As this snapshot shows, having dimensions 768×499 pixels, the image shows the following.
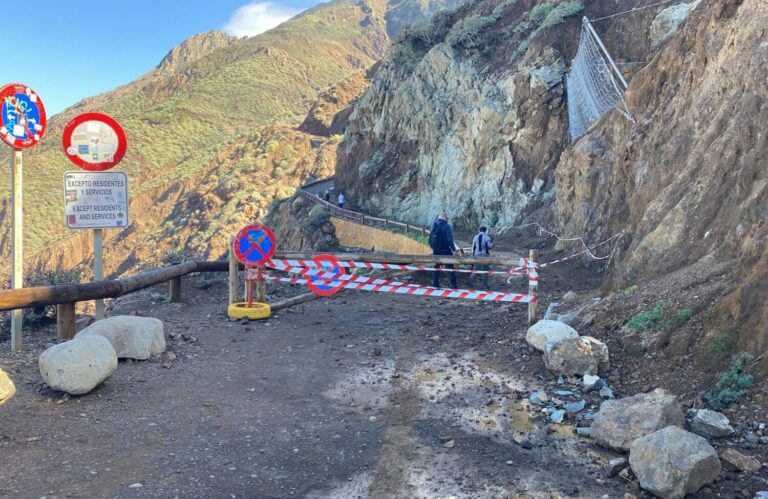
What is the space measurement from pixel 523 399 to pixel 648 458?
1857 mm

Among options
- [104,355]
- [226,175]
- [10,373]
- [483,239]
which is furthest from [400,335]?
[226,175]

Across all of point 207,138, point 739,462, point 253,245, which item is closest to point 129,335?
point 253,245

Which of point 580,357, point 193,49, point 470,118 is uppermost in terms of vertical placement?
point 193,49

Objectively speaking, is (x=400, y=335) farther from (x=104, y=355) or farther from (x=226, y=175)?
(x=226, y=175)

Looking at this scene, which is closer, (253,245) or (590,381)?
(590,381)

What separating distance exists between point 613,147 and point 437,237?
6202 millimetres

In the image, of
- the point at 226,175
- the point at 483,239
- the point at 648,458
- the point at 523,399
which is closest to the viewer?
the point at 648,458

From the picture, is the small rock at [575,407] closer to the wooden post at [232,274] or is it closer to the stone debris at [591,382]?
the stone debris at [591,382]

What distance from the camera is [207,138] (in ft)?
295

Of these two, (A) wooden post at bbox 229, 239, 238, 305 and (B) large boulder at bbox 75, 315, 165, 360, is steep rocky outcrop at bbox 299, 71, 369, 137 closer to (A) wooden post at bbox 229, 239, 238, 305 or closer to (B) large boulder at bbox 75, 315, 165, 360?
(A) wooden post at bbox 229, 239, 238, 305

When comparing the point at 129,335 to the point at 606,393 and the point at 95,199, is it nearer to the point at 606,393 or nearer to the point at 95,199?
the point at 95,199

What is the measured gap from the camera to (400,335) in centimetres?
888

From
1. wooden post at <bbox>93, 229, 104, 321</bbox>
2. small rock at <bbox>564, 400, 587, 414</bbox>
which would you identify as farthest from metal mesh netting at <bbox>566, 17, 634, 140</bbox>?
wooden post at <bbox>93, 229, 104, 321</bbox>

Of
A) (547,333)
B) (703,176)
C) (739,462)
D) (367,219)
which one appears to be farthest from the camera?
(367,219)
